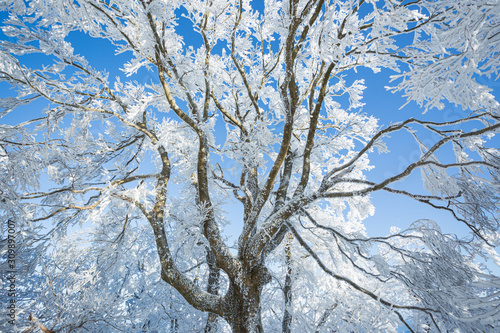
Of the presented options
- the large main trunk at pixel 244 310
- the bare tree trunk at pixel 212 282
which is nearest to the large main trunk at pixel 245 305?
the large main trunk at pixel 244 310

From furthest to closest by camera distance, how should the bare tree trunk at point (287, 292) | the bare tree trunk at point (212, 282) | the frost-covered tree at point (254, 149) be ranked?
1. the bare tree trunk at point (287, 292)
2. the bare tree trunk at point (212, 282)
3. the frost-covered tree at point (254, 149)

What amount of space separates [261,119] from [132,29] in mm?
3020

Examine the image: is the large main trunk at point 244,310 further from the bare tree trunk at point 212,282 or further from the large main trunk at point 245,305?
the bare tree trunk at point 212,282

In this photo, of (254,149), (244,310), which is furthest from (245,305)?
(254,149)

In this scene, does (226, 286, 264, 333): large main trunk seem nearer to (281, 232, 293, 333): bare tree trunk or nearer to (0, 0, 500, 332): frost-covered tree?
(0, 0, 500, 332): frost-covered tree

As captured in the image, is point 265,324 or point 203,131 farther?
point 265,324

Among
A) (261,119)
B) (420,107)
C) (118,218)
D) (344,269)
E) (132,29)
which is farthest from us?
(344,269)

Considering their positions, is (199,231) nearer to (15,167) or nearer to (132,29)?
(15,167)

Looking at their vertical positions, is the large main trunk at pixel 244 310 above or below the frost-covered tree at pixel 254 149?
below

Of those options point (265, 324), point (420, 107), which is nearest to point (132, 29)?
point (420, 107)

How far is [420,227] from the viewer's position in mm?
3424

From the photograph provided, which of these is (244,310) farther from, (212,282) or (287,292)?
(287,292)

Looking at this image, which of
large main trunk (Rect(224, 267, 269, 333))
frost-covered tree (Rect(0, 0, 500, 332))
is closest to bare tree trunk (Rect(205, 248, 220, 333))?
frost-covered tree (Rect(0, 0, 500, 332))

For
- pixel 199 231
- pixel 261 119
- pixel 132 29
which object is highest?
pixel 132 29
